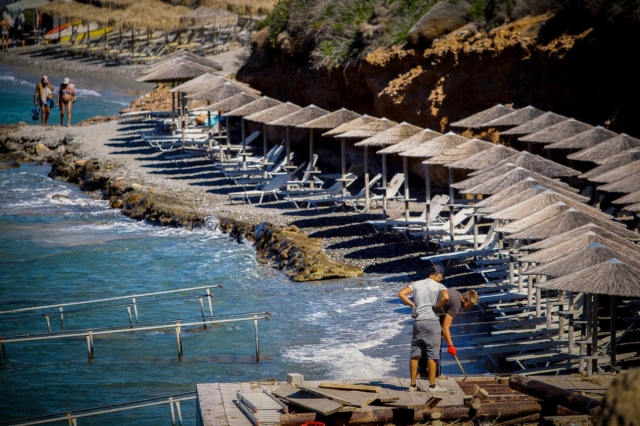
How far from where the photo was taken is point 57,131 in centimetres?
3294

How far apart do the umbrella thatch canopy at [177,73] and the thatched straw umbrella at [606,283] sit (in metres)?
21.0

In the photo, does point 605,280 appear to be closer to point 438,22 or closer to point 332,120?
point 332,120

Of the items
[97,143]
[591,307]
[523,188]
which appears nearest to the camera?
[591,307]

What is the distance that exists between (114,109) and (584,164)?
1080 inches

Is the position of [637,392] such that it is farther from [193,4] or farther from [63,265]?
[193,4]

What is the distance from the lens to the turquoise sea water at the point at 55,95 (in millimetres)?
42562

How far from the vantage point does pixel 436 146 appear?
17.6 meters

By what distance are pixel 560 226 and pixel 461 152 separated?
5.32 m

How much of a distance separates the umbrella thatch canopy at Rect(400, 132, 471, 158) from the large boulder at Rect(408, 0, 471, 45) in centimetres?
703

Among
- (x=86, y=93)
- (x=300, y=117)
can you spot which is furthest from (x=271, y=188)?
(x=86, y=93)

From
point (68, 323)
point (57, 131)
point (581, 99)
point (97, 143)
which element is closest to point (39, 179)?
point (97, 143)

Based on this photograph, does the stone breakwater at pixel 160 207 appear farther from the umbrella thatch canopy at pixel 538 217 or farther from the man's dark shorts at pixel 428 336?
the man's dark shorts at pixel 428 336

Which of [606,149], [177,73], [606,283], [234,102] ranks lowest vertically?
[606,283]

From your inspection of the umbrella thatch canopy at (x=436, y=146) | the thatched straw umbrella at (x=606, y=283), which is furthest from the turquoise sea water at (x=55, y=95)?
the thatched straw umbrella at (x=606, y=283)
